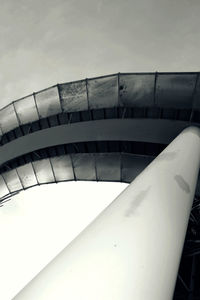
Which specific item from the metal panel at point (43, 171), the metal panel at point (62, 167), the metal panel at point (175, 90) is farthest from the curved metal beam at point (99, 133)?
the metal panel at point (62, 167)

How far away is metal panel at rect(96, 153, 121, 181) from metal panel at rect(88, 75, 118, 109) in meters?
5.44

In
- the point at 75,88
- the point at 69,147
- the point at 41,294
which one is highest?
the point at 75,88

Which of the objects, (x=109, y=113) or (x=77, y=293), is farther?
(x=109, y=113)

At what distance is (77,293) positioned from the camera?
2.58m

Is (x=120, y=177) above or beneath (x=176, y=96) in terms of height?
beneath

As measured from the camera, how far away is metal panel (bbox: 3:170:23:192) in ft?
91.8

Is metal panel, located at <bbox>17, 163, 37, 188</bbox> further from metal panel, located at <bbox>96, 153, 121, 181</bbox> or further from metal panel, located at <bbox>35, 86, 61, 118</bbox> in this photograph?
metal panel, located at <bbox>96, 153, 121, 181</bbox>

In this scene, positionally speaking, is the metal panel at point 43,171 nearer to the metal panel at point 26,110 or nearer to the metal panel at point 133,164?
the metal panel at point 26,110

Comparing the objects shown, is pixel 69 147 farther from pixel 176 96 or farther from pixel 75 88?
pixel 176 96

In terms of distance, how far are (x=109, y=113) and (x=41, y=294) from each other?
61.6 ft

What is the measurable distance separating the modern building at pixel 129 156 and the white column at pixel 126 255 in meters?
0.02

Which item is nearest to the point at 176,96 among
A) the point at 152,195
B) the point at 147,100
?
the point at 147,100

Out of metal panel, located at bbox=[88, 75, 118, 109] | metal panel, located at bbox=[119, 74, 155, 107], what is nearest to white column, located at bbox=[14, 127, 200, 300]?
metal panel, located at bbox=[119, 74, 155, 107]

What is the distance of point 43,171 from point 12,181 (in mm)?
4316
